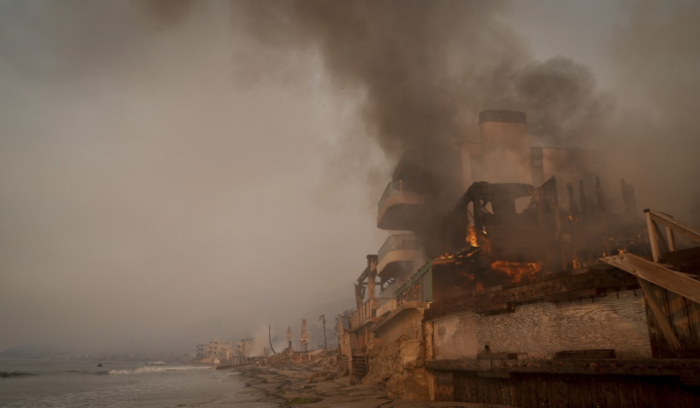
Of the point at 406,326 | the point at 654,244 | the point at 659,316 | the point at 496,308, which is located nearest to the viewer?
the point at 659,316

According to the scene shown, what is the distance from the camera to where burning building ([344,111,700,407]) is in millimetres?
6422

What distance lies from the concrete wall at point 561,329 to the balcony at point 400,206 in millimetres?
22007

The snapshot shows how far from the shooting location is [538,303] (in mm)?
8820

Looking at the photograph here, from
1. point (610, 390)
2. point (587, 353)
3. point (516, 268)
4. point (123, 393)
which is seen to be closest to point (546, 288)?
point (587, 353)

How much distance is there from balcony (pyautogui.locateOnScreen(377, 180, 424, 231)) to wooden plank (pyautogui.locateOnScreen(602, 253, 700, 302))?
86.5ft

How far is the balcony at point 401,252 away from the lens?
3309 cm

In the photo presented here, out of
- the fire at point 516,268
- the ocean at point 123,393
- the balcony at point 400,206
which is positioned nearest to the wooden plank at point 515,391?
the fire at point 516,268

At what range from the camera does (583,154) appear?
87.7 ft

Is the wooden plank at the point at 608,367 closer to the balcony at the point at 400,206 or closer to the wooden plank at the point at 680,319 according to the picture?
the wooden plank at the point at 680,319

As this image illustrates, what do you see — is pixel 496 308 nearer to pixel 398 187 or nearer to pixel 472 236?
pixel 472 236

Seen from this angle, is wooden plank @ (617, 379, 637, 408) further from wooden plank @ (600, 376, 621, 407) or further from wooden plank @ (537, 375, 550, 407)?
wooden plank @ (537, 375, 550, 407)

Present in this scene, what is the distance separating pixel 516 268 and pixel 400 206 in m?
16.1

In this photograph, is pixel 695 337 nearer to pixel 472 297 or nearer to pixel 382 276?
pixel 472 297

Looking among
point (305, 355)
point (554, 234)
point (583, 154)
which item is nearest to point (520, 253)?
point (554, 234)
